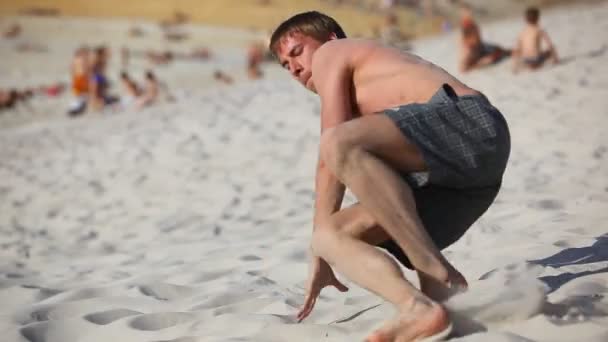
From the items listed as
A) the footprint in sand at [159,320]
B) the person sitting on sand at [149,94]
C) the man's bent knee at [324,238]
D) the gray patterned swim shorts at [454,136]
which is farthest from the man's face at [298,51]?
the person sitting on sand at [149,94]

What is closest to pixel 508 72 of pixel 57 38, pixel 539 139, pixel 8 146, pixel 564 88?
pixel 564 88

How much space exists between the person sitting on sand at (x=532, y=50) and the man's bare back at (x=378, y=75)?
21.7ft

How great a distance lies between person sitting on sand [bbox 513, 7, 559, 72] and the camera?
8.33 meters

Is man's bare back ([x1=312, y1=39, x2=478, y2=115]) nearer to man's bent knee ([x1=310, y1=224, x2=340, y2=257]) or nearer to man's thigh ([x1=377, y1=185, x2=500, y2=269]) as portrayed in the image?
man's thigh ([x1=377, y1=185, x2=500, y2=269])

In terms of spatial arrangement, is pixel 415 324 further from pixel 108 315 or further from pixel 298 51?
pixel 108 315

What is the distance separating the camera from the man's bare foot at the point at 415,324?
5.79 feet

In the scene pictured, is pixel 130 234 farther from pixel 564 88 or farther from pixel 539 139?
pixel 564 88

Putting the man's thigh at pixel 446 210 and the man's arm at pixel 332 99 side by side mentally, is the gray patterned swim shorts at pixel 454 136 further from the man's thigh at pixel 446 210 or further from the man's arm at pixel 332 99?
the man's arm at pixel 332 99

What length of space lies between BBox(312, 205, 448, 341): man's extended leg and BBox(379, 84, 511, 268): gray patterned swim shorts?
0.58 ft

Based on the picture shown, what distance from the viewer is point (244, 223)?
4.58 meters

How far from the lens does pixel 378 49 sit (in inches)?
84.8

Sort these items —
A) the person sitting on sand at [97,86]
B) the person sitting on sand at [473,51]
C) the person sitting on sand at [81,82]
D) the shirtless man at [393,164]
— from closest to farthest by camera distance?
the shirtless man at [393,164], the person sitting on sand at [473,51], the person sitting on sand at [97,86], the person sitting on sand at [81,82]

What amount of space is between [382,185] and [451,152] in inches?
9.1

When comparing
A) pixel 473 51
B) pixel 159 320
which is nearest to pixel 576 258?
pixel 159 320
